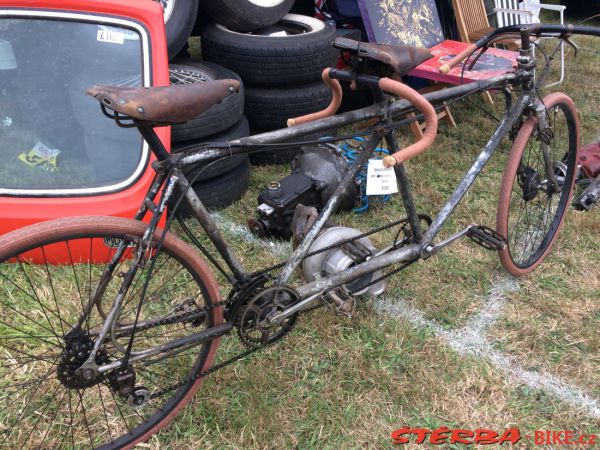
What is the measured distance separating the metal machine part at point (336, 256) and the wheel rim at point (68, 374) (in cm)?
61

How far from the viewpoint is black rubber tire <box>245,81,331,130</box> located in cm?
393

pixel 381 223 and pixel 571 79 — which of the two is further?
pixel 571 79

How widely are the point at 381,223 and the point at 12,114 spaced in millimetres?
2227

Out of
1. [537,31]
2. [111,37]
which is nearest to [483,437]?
[537,31]

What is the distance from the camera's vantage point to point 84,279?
110 inches

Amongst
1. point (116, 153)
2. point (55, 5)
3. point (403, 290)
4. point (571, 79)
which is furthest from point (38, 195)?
point (571, 79)

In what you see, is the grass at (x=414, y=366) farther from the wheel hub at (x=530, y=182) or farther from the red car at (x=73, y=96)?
the red car at (x=73, y=96)

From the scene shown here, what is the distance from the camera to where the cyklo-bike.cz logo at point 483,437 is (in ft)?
7.21

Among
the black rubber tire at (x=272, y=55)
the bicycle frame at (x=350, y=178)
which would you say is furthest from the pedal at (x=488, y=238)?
the black rubber tire at (x=272, y=55)

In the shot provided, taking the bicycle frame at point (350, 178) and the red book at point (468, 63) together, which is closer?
the bicycle frame at point (350, 178)

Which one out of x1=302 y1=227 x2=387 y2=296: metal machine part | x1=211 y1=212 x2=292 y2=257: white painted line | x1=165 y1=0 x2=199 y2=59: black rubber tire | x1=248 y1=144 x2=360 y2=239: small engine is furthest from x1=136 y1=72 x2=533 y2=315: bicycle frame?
x1=165 y1=0 x2=199 y2=59: black rubber tire

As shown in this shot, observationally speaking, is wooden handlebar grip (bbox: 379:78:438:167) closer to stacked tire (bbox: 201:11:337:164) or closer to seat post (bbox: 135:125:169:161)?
seat post (bbox: 135:125:169:161)

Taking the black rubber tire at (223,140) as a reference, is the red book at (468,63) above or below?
above

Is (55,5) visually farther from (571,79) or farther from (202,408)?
(571,79)
